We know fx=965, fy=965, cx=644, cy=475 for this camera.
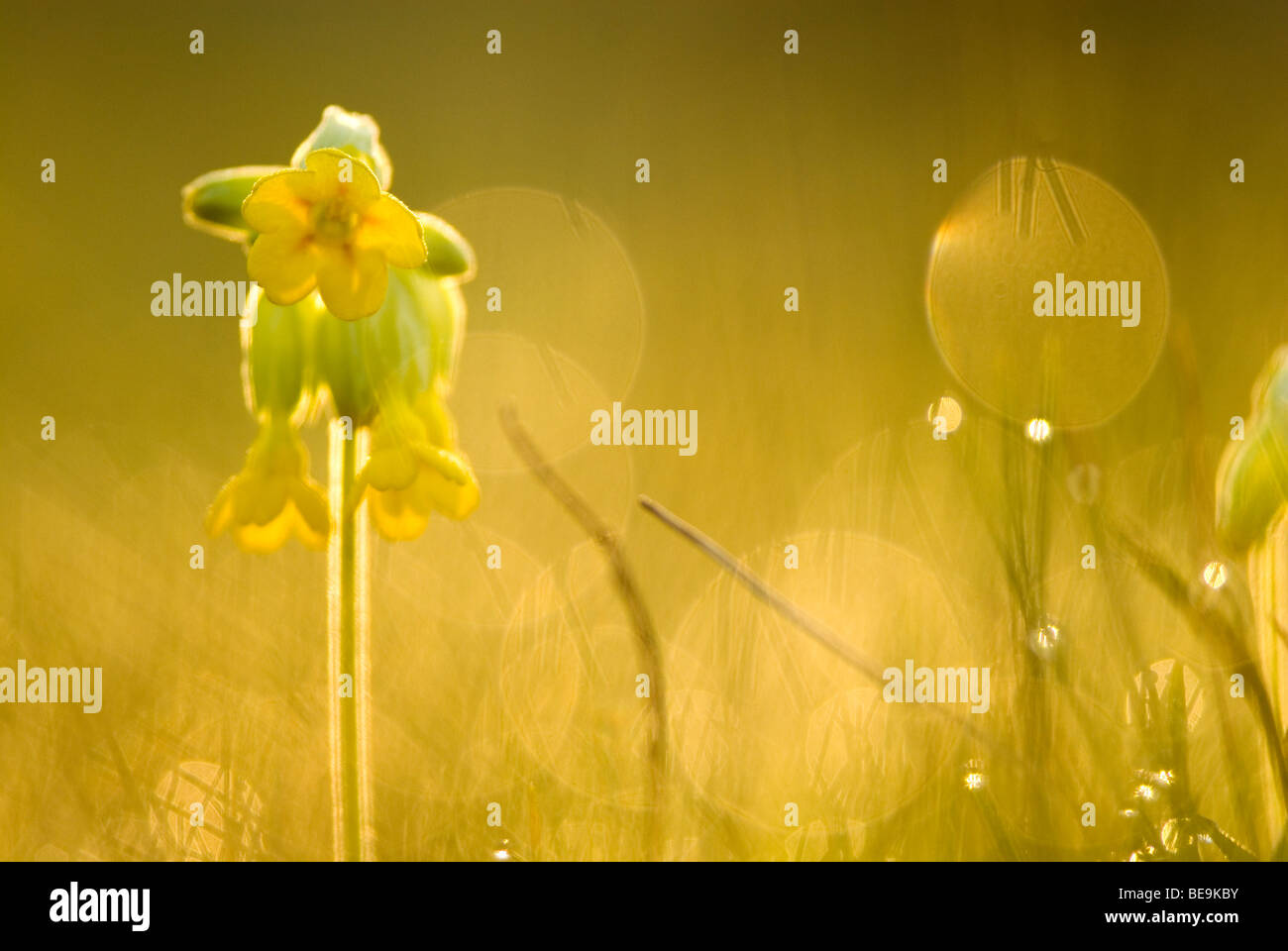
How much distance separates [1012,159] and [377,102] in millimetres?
1021

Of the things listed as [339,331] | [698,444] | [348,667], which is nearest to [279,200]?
[339,331]

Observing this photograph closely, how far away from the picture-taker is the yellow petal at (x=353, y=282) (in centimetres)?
107

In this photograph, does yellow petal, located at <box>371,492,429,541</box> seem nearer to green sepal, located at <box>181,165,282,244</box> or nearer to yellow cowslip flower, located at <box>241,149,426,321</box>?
yellow cowslip flower, located at <box>241,149,426,321</box>

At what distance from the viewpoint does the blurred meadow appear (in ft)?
3.50

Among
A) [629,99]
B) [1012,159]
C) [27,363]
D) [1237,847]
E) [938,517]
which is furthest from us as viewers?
[629,99]

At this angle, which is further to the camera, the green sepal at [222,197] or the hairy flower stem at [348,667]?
the green sepal at [222,197]

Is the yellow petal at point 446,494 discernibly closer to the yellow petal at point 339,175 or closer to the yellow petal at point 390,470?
the yellow petal at point 390,470

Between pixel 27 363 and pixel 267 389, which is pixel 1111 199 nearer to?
pixel 267 389

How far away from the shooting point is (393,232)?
1061 mm

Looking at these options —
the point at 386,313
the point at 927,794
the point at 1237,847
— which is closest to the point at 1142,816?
the point at 1237,847

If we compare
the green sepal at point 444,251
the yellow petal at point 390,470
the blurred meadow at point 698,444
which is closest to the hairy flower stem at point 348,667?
the yellow petal at point 390,470

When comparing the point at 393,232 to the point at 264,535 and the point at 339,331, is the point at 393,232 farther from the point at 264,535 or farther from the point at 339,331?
the point at 264,535
